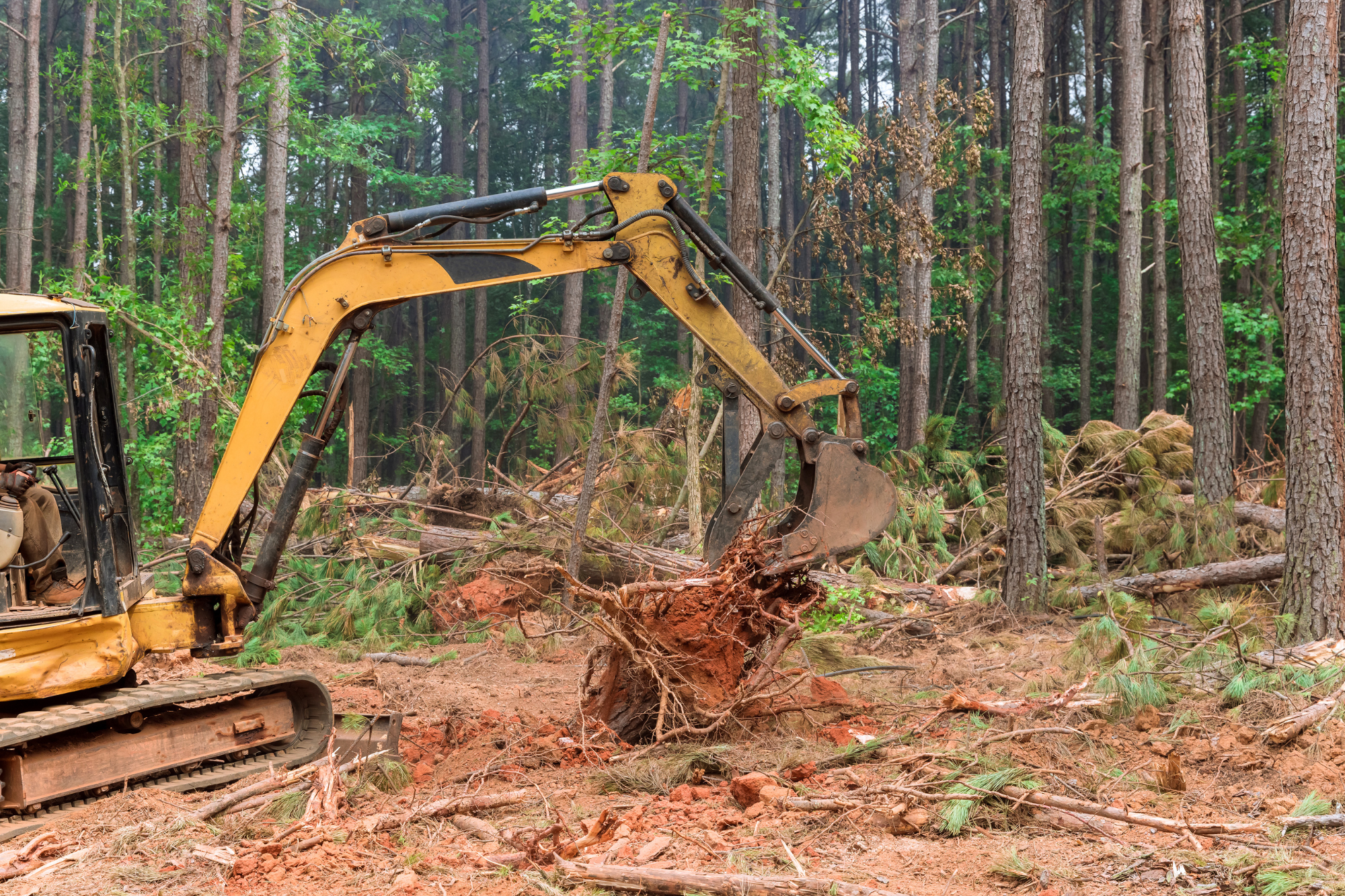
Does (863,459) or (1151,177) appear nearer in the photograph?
(863,459)

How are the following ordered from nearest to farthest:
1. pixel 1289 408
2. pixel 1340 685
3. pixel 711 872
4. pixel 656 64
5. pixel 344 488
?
pixel 711 872 → pixel 1340 685 → pixel 1289 408 → pixel 656 64 → pixel 344 488

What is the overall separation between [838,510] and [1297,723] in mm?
2448

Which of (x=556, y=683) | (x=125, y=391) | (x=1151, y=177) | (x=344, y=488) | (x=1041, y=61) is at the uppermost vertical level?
(x=1151, y=177)

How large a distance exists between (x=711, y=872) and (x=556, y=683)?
13.9ft

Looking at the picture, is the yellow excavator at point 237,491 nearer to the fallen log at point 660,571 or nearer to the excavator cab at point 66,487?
the excavator cab at point 66,487

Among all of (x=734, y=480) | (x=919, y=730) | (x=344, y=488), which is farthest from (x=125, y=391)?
(x=919, y=730)

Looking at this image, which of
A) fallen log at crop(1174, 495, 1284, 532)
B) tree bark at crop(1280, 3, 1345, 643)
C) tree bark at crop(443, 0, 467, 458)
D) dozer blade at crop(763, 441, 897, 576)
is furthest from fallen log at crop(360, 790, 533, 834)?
tree bark at crop(443, 0, 467, 458)

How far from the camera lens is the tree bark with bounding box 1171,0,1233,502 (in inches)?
415

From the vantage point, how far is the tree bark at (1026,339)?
29.6ft

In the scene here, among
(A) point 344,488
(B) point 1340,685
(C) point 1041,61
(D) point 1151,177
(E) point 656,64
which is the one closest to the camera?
(B) point 1340,685

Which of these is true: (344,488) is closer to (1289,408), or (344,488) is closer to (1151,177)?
(1289,408)

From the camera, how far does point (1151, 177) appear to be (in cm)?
2250

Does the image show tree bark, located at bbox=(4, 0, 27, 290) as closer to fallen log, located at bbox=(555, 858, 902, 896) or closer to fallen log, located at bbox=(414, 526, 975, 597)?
fallen log, located at bbox=(414, 526, 975, 597)

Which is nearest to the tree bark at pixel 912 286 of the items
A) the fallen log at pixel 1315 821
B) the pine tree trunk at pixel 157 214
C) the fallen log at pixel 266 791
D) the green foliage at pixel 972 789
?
the green foliage at pixel 972 789
